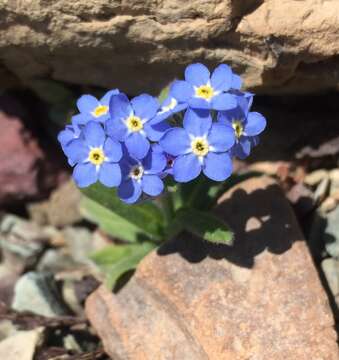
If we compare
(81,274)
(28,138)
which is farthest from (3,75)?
(81,274)

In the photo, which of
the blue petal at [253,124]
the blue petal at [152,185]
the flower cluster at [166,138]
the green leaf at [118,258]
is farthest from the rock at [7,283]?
the blue petal at [253,124]

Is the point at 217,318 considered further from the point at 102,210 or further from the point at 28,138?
the point at 28,138

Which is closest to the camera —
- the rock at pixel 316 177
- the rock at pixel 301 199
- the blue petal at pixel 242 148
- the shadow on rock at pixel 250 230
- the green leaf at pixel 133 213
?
the blue petal at pixel 242 148

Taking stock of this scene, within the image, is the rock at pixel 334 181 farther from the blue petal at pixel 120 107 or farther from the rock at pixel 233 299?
the blue petal at pixel 120 107

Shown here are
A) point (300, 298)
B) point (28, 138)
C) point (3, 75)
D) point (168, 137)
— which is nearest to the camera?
point (168, 137)

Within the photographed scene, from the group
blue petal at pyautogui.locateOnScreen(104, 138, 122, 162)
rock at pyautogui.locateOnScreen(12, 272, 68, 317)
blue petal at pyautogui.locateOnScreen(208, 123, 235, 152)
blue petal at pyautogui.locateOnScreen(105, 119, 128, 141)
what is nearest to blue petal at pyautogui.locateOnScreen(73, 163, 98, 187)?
blue petal at pyautogui.locateOnScreen(104, 138, 122, 162)

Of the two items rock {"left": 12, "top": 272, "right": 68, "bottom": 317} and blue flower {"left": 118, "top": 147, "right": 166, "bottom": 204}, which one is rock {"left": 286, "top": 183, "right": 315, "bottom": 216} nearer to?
blue flower {"left": 118, "top": 147, "right": 166, "bottom": 204}
